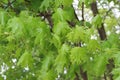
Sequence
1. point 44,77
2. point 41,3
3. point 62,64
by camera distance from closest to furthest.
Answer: point 62,64 → point 44,77 → point 41,3

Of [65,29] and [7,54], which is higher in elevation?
[65,29]

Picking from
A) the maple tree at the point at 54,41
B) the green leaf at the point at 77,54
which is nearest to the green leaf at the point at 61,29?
the maple tree at the point at 54,41

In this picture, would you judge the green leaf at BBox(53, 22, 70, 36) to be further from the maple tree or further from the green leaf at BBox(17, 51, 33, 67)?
the green leaf at BBox(17, 51, 33, 67)

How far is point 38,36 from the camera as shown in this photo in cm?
247

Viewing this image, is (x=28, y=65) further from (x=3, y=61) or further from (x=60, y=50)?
(x=3, y=61)

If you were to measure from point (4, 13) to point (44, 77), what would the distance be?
1.88 feet

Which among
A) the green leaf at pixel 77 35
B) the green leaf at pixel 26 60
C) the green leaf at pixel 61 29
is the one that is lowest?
the green leaf at pixel 26 60

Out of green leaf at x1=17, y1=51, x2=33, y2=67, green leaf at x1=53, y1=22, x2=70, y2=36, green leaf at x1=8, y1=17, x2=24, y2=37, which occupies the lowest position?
green leaf at x1=17, y1=51, x2=33, y2=67

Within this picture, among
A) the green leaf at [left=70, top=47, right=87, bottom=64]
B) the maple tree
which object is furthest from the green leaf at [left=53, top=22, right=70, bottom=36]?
the green leaf at [left=70, top=47, right=87, bottom=64]

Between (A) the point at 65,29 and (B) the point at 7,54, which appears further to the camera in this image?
(B) the point at 7,54

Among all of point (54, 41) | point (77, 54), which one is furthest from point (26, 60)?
point (77, 54)

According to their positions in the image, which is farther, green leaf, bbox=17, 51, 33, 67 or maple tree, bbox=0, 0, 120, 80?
green leaf, bbox=17, 51, 33, 67

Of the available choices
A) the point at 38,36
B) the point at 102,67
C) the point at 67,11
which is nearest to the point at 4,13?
the point at 38,36

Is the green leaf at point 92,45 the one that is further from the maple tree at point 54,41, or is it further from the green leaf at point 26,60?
the green leaf at point 26,60
